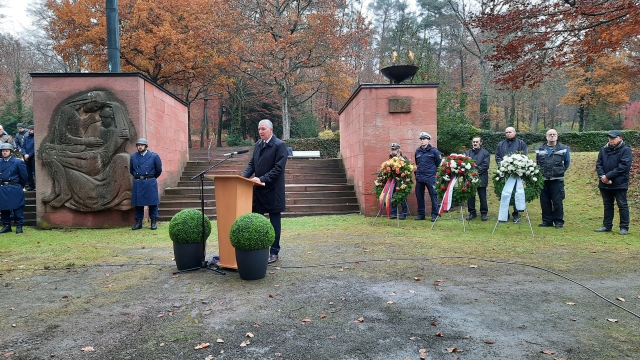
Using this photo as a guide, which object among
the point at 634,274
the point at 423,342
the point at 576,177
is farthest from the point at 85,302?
the point at 576,177

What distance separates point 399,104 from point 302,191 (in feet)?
11.6

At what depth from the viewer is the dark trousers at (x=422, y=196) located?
9453 mm

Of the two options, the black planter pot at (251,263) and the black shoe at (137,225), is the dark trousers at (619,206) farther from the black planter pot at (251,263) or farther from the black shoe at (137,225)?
the black shoe at (137,225)

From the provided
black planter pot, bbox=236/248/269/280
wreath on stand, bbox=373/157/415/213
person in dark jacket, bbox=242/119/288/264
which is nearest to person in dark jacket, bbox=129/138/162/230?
person in dark jacket, bbox=242/119/288/264

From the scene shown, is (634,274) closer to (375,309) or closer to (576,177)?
(375,309)

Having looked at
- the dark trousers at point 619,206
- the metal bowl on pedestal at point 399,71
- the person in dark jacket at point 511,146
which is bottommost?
the dark trousers at point 619,206

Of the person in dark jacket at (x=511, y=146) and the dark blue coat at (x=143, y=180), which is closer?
the person in dark jacket at (x=511, y=146)

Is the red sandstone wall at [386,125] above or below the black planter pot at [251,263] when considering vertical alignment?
above

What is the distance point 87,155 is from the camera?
9.29m

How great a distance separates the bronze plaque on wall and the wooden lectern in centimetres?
583

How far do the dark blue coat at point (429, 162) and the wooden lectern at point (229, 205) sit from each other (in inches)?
203

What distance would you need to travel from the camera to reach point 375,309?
377 cm

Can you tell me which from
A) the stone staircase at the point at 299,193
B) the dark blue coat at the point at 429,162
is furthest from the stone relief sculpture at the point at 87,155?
the dark blue coat at the point at 429,162

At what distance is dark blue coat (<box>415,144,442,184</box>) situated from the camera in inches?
370
